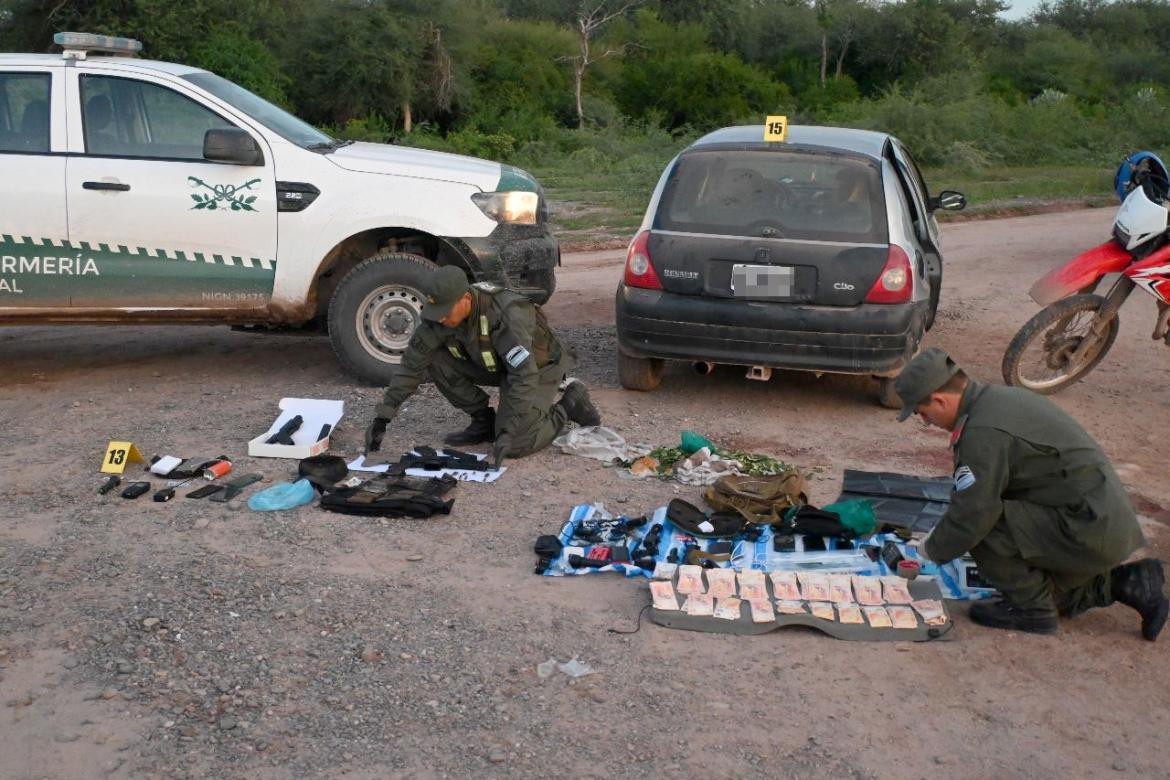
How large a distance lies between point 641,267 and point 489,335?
1.29 m

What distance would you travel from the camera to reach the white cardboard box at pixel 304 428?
21.5 ft

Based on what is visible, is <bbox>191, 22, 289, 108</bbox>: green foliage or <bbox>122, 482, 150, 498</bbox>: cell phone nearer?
<bbox>122, 482, 150, 498</bbox>: cell phone

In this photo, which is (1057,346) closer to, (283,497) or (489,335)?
(489,335)

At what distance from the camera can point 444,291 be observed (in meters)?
6.24

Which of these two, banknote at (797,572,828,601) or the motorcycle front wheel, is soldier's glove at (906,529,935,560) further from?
the motorcycle front wheel

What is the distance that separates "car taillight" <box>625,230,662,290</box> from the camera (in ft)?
24.1

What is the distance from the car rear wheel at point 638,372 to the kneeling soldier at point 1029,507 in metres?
3.33

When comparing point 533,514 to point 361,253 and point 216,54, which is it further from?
point 216,54

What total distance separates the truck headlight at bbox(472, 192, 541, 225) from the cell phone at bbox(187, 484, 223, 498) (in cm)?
259

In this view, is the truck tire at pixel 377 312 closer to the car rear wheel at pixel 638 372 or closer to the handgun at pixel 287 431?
the handgun at pixel 287 431

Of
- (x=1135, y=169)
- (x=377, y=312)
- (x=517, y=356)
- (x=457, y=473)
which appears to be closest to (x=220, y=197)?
(x=377, y=312)

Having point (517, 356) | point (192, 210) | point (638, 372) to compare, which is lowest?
point (638, 372)

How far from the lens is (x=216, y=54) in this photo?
1097 inches

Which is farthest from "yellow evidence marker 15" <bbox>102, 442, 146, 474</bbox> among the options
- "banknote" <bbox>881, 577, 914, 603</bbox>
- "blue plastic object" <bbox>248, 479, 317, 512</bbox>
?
"banknote" <bbox>881, 577, 914, 603</bbox>
